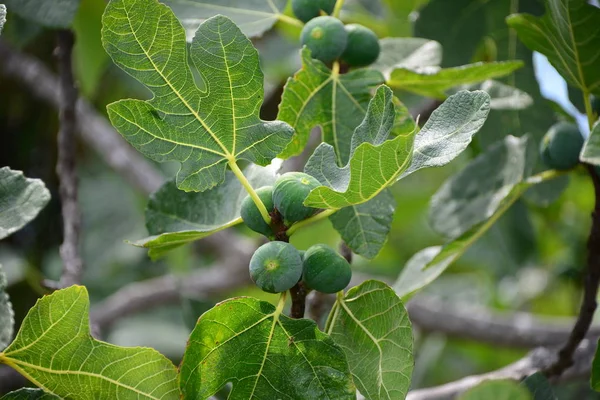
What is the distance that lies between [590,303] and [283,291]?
60 cm

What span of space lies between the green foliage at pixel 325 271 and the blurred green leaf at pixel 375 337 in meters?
0.06

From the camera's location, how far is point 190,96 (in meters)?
0.97

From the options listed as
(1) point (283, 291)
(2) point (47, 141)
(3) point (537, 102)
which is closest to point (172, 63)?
(1) point (283, 291)

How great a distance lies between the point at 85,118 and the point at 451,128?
2.33m

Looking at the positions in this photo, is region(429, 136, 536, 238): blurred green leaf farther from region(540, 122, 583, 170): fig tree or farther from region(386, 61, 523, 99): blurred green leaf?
region(386, 61, 523, 99): blurred green leaf

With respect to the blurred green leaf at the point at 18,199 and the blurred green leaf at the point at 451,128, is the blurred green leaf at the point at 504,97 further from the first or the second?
the blurred green leaf at the point at 18,199

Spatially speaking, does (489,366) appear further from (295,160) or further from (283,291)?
(283,291)

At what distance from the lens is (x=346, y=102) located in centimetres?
122

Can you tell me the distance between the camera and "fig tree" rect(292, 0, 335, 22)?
48.9 inches

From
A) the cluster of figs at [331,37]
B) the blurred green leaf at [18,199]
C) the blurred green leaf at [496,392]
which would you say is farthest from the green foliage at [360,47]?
the blurred green leaf at [496,392]

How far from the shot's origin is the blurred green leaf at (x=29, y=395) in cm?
96

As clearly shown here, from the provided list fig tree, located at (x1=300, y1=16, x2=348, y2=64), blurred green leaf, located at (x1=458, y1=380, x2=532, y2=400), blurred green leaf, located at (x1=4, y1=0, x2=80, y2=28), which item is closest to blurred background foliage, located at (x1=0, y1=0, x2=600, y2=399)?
blurred green leaf, located at (x1=4, y1=0, x2=80, y2=28)

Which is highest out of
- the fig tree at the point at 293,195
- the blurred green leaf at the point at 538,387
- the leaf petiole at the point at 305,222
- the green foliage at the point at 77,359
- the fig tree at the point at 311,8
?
the fig tree at the point at 311,8

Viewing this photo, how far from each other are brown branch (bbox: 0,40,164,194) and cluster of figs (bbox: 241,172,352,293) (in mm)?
1945
